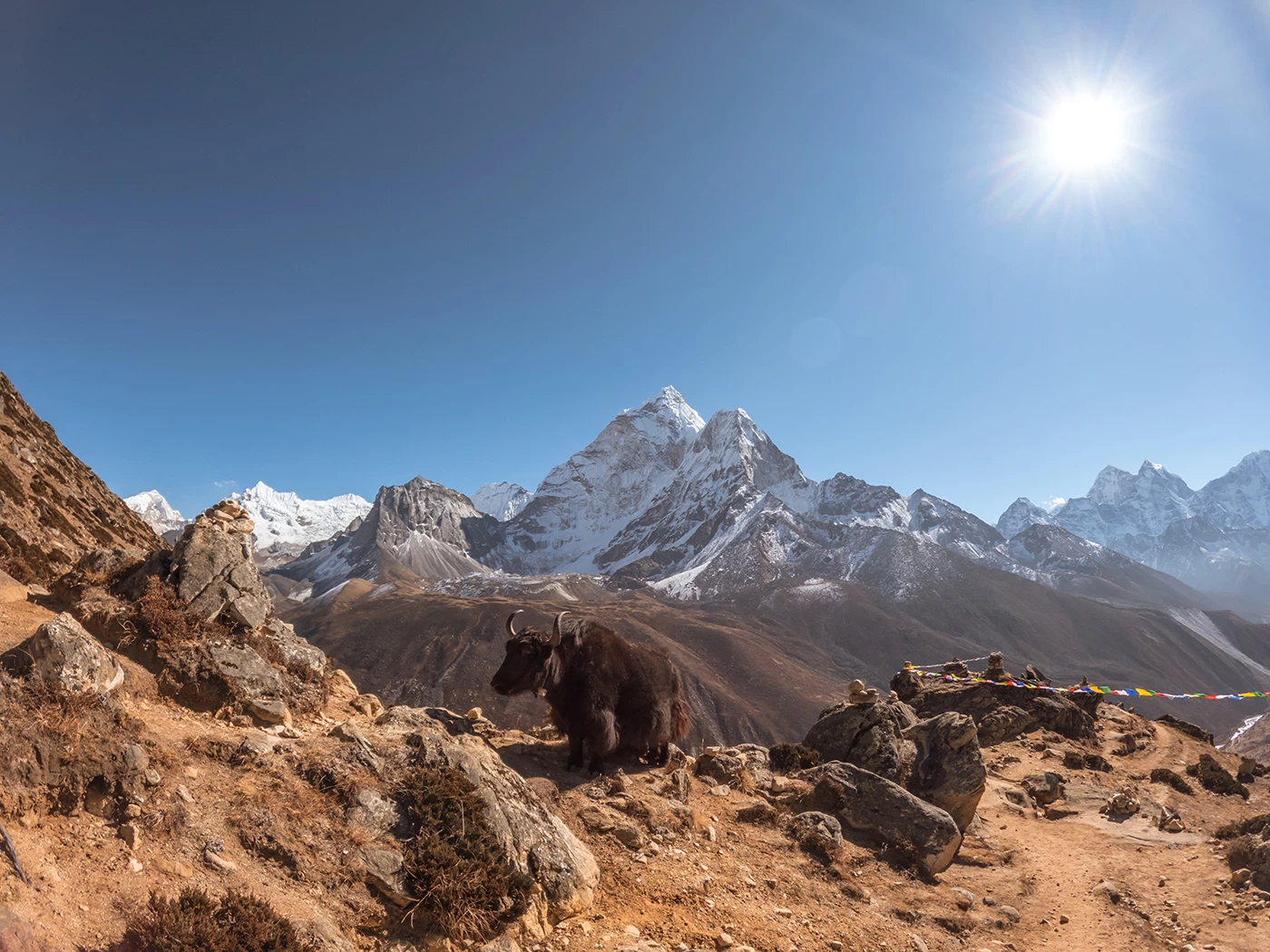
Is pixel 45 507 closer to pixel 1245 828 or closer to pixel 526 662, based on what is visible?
pixel 526 662

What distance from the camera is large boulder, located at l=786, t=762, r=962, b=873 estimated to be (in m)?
10.1

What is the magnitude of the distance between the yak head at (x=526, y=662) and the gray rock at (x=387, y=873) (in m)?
3.62

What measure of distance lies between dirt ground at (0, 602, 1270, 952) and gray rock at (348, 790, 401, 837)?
0.19 metres

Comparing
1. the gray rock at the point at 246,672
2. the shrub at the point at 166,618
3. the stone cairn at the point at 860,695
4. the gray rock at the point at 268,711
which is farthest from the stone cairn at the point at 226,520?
the stone cairn at the point at 860,695

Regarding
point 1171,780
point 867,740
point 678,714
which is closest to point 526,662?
point 678,714

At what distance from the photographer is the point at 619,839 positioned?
25.8ft

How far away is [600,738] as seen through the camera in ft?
30.9

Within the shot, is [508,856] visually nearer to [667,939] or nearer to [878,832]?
[667,939]

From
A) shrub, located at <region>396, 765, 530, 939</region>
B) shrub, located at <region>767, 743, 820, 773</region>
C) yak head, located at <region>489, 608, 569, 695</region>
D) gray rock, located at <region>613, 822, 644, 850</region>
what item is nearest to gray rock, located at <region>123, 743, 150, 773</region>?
shrub, located at <region>396, 765, 530, 939</region>

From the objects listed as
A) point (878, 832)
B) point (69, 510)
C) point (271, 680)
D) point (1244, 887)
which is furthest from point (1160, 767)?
point (69, 510)

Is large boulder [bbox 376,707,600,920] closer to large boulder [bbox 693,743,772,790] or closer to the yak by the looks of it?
the yak

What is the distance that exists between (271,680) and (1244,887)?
49.9ft

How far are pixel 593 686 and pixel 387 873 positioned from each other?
175 inches

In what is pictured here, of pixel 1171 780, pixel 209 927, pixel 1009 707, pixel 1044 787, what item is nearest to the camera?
pixel 209 927
